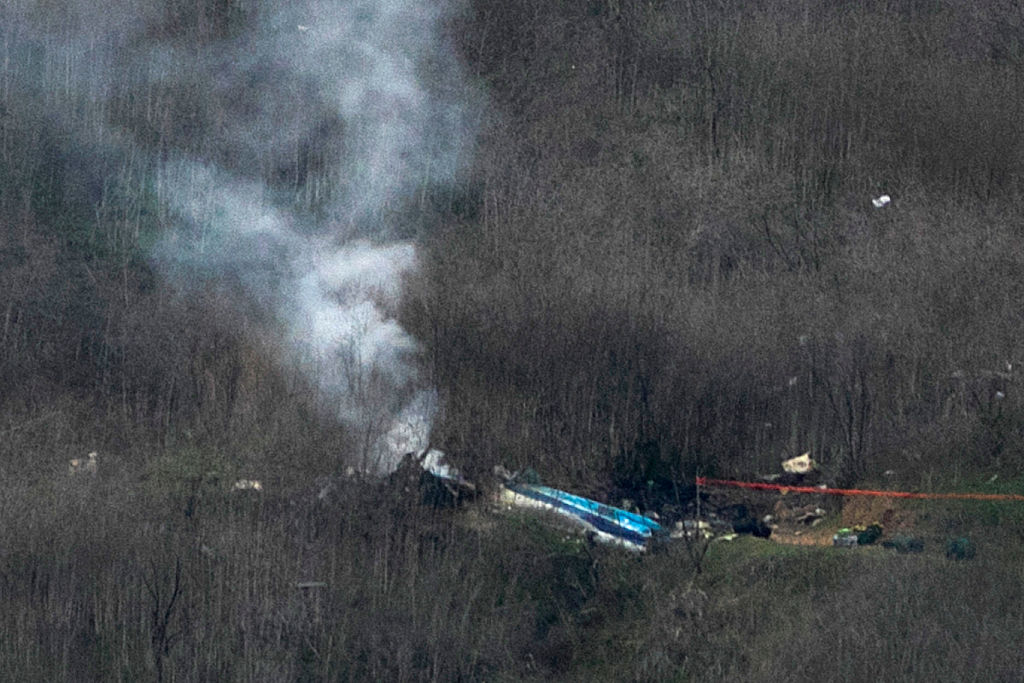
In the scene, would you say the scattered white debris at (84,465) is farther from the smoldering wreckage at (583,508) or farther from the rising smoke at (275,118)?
the rising smoke at (275,118)

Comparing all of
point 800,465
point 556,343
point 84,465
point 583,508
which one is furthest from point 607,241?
point 84,465

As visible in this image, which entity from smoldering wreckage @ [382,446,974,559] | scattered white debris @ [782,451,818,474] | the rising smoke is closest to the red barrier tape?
smoldering wreckage @ [382,446,974,559]

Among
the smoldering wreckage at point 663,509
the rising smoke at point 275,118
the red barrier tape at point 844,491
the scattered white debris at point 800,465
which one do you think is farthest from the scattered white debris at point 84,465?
the scattered white debris at point 800,465

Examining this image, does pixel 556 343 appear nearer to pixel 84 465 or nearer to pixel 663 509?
pixel 663 509

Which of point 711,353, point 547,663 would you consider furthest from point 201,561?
point 711,353

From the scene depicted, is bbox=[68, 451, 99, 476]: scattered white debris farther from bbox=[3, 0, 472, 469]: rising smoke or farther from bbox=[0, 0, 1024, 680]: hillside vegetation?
bbox=[3, 0, 472, 469]: rising smoke

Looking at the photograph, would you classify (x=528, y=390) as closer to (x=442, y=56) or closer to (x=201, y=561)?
(x=201, y=561)
